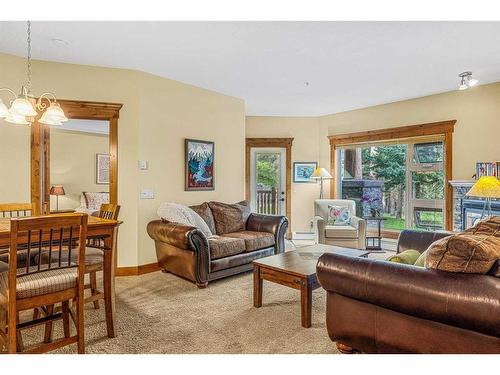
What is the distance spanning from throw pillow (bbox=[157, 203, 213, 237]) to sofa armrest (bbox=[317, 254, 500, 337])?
2.16 metres

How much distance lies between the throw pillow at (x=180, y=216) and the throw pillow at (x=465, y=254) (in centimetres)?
265

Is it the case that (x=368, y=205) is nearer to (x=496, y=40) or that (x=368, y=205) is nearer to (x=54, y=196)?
(x=496, y=40)

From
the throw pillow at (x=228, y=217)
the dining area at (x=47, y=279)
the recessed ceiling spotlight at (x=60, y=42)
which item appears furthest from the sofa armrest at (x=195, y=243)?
the recessed ceiling spotlight at (x=60, y=42)

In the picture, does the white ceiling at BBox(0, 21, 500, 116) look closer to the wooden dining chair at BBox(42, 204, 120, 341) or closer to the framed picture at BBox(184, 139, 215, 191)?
the framed picture at BBox(184, 139, 215, 191)

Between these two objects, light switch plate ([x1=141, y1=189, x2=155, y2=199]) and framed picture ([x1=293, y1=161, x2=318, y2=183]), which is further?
framed picture ([x1=293, y1=161, x2=318, y2=183])

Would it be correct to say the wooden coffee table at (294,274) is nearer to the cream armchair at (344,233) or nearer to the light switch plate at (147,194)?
the cream armchair at (344,233)

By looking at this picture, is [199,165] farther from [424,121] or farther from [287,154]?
[424,121]

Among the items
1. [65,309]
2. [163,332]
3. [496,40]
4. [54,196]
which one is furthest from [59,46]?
[496,40]

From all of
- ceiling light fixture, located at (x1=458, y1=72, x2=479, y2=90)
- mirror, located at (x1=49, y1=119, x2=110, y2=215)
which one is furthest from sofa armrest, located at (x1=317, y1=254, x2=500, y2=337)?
mirror, located at (x1=49, y1=119, x2=110, y2=215)

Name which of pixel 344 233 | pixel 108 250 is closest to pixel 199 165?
pixel 108 250

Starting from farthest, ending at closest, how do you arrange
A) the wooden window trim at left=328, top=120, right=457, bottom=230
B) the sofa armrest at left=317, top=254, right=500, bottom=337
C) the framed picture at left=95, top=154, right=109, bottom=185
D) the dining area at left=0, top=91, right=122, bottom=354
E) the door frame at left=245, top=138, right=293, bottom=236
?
1. the framed picture at left=95, top=154, right=109, bottom=185
2. the door frame at left=245, top=138, right=293, bottom=236
3. the wooden window trim at left=328, top=120, right=457, bottom=230
4. the dining area at left=0, top=91, right=122, bottom=354
5. the sofa armrest at left=317, top=254, right=500, bottom=337

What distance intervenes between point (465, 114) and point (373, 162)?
69.6 inches

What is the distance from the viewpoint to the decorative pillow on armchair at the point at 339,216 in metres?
5.29

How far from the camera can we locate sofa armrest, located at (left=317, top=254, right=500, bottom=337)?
1.40 meters
